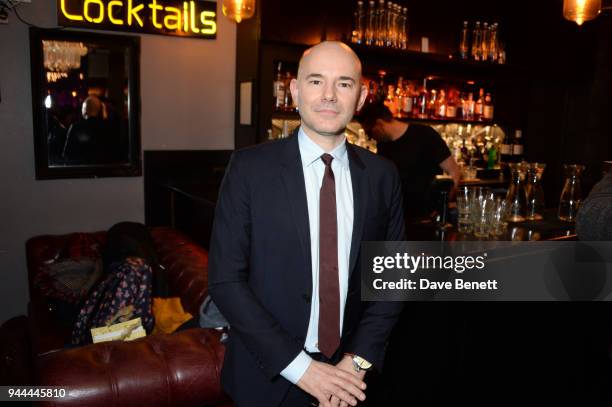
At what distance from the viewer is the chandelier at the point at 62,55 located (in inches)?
146

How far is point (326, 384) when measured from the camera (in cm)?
133

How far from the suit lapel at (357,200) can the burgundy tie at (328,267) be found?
6 centimetres

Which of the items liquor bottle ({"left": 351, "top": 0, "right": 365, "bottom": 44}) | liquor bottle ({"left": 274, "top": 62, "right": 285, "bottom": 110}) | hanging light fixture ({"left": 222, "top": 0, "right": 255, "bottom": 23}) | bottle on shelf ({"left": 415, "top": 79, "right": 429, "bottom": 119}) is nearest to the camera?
hanging light fixture ({"left": 222, "top": 0, "right": 255, "bottom": 23})

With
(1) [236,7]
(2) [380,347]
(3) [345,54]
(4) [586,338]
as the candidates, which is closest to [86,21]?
(1) [236,7]

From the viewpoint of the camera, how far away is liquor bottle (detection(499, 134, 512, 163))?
5816mm

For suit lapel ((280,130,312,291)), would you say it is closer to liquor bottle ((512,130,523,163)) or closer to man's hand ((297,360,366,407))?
man's hand ((297,360,366,407))

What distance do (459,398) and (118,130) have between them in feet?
10.5

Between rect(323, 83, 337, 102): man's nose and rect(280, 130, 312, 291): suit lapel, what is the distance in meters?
Answer: 0.19

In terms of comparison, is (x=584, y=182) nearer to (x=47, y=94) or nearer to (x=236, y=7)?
(x=236, y=7)

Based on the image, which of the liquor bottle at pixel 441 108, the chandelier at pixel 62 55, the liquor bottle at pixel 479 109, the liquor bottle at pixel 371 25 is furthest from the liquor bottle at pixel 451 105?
the chandelier at pixel 62 55

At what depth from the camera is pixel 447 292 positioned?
84.5 inches

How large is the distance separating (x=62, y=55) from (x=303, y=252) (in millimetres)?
3238

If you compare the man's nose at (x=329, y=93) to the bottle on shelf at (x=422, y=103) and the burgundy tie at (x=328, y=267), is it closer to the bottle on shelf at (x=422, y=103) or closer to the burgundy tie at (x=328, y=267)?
the burgundy tie at (x=328, y=267)

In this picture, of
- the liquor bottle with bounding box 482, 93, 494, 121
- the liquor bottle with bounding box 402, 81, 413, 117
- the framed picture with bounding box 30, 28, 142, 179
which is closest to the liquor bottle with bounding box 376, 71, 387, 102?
the liquor bottle with bounding box 402, 81, 413, 117
